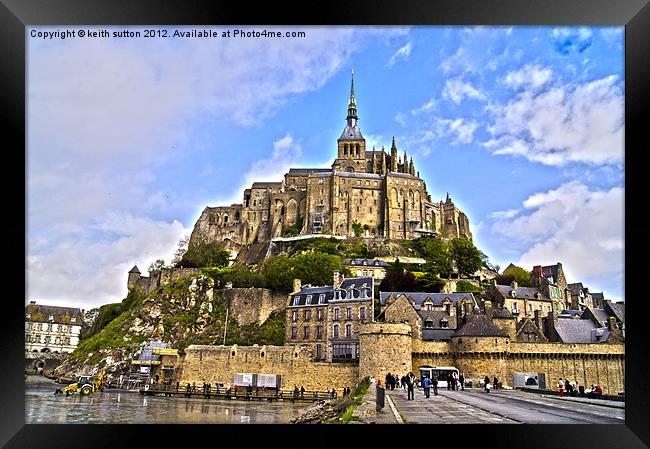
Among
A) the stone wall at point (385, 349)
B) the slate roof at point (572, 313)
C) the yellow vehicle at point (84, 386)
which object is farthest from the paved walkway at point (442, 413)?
the slate roof at point (572, 313)

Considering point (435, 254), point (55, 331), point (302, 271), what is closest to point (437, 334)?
point (302, 271)

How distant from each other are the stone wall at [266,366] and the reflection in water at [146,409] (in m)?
1.42

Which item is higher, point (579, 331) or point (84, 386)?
point (579, 331)

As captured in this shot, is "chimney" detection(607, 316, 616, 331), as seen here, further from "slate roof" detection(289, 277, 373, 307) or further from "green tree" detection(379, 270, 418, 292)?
"slate roof" detection(289, 277, 373, 307)

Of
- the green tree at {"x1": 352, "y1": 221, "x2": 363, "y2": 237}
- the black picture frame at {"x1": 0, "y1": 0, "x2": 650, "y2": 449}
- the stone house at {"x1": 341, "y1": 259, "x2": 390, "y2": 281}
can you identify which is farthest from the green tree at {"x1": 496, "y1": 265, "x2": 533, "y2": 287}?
the black picture frame at {"x1": 0, "y1": 0, "x2": 650, "y2": 449}

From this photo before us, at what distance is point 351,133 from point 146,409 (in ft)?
116

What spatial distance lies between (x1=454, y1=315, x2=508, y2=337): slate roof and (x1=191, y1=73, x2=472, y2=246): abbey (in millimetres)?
21426

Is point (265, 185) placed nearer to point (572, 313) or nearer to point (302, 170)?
point (302, 170)

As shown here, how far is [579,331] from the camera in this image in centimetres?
2119

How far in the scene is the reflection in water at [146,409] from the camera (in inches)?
505

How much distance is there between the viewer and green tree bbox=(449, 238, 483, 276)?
31.8 m

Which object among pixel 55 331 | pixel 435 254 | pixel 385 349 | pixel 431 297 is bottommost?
pixel 385 349
